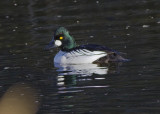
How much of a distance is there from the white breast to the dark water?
356 millimetres

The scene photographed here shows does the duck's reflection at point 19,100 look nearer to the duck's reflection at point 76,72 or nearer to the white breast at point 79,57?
the duck's reflection at point 76,72

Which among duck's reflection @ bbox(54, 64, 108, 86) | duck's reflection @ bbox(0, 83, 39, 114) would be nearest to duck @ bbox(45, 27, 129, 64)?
duck's reflection @ bbox(54, 64, 108, 86)

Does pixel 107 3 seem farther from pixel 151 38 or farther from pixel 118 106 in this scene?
pixel 118 106

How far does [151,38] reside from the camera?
15.2m

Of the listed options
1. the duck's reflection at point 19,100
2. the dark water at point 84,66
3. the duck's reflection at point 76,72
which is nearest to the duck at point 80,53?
the duck's reflection at point 76,72

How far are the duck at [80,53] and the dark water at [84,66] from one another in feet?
1.15

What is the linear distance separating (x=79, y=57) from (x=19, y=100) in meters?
3.69

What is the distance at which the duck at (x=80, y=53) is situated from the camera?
13641 mm

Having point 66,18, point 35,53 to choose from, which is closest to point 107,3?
point 66,18

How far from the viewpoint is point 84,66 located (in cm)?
1358

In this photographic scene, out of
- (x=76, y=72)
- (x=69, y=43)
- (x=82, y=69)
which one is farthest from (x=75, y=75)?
(x=69, y=43)

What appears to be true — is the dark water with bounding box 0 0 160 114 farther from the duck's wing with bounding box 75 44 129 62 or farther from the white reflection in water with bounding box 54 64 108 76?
the duck's wing with bounding box 75 44 129 62

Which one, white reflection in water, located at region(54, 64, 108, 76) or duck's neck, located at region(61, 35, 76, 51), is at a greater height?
duck's neck, located at region(61, 35, 76, 51)

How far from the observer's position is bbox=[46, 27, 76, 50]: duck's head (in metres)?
14.8
